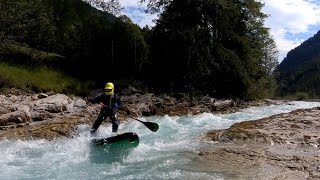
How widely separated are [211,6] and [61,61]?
17.2 metres

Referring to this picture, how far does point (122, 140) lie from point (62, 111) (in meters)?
8.91

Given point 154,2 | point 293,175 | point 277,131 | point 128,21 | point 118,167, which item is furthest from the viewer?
point 128,21

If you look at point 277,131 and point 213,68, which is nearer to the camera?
point 277,131

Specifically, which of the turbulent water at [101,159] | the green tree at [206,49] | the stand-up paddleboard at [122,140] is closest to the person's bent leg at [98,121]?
the turbulent water at [101,159]

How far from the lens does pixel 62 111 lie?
20.2m

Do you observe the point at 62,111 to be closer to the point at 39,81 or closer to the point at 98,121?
the point at 98,121

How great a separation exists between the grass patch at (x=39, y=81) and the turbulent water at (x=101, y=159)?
14.8m

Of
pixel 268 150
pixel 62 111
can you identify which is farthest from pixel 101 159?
pixel 62 111

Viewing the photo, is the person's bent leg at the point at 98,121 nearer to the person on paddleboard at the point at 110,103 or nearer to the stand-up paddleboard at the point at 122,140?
the person on paddleboard at the point at 110,103

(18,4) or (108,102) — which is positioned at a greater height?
(18,4)

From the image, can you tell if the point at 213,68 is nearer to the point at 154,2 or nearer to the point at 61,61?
the point at 154,2

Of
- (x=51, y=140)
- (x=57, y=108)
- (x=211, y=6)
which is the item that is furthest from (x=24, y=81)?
(x=211, y=6)

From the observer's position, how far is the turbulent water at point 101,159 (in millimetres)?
9594

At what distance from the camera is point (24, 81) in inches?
1168
